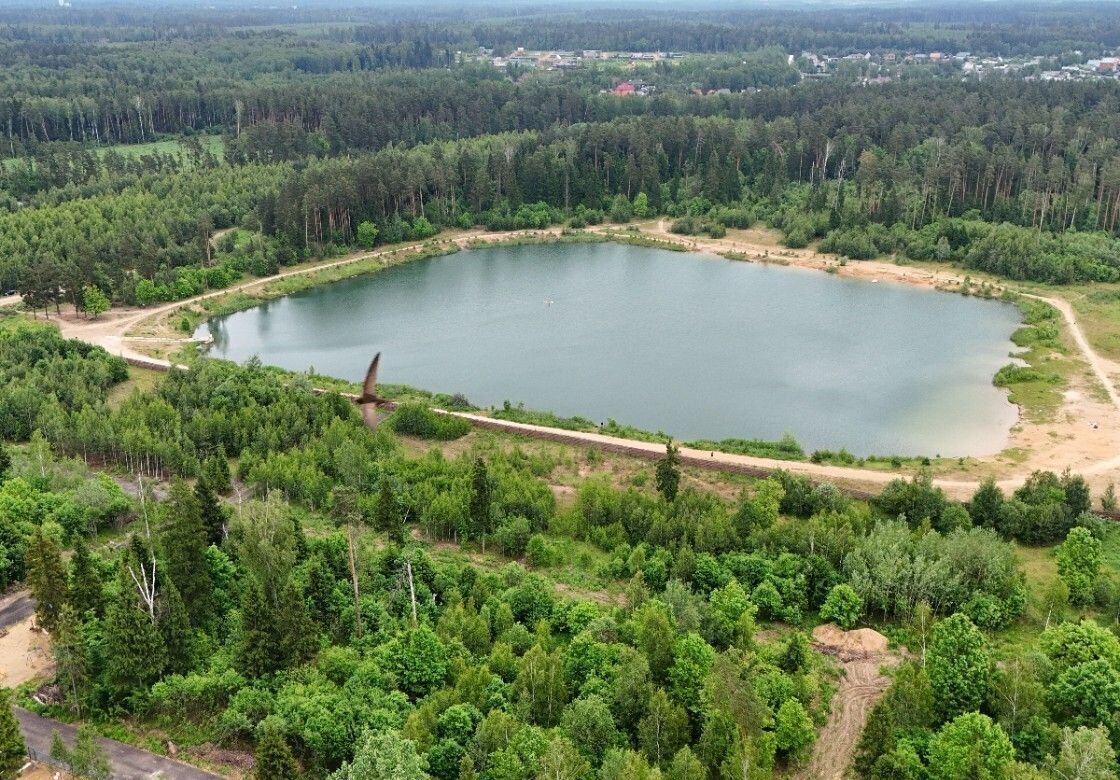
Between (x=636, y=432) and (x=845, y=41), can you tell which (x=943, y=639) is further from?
(x=845, y=41)

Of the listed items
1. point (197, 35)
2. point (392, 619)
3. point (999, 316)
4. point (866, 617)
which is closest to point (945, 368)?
point (999, 316)

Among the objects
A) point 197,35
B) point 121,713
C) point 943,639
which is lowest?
point 121,713

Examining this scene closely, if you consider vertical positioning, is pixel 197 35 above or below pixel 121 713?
above

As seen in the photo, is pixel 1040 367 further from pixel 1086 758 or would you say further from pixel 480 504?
pixel 1086 758

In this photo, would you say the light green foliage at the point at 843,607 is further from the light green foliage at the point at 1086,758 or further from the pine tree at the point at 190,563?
the pine tree at the point at 190,563

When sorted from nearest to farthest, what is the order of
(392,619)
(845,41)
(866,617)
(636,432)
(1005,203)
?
(392,619), (866,617), (636,432), (1005,203), (845,41)

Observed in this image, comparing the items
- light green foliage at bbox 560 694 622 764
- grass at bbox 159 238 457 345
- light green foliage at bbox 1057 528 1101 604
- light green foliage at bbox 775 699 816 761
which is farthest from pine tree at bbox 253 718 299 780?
grass at bbox 159 238 457 345

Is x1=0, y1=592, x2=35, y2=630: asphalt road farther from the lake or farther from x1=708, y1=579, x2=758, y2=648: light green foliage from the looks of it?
the lake
